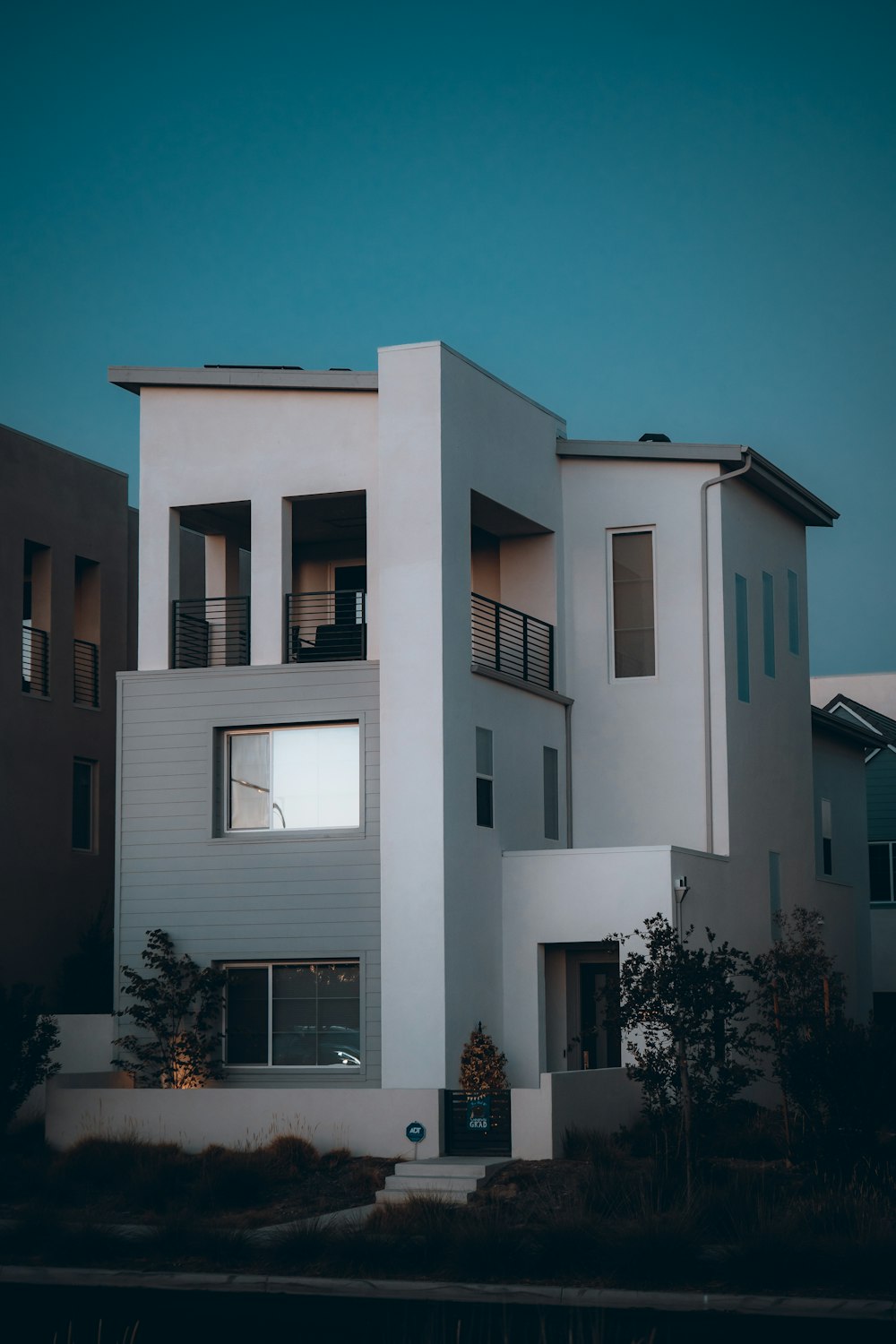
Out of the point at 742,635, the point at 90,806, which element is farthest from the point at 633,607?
the point at 90,806

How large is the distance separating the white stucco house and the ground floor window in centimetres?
4

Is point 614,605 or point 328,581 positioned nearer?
point 614,605

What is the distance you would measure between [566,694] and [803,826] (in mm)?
6241

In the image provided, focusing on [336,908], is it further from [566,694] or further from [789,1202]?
[789,1202]

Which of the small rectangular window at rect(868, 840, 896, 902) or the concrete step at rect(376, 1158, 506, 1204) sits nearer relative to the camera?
the concrete step at rect(376, 1158, 506, 1204)

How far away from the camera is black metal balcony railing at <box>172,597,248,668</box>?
27.0 meters

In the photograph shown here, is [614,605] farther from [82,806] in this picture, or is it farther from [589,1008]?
[82,806]

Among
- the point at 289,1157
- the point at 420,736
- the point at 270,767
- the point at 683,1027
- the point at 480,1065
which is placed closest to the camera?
the point at 683,1027

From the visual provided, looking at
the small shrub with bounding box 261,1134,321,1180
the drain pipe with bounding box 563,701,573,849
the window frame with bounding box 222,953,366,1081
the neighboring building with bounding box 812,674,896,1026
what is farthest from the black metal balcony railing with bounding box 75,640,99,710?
the neighboring building with bounding box 812,674,896,1026

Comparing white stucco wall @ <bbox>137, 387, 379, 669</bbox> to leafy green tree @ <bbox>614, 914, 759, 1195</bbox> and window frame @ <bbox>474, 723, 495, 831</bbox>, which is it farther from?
leafy green tree @ <bbox>614, 914, 759, 1195</bbox>

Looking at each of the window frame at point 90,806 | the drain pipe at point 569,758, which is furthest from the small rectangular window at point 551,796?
the window frame at point 90,806

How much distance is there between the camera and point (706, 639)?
2772cm

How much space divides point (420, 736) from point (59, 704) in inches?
387

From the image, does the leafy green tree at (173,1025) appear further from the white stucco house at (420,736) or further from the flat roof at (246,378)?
the flat roof at (246,378)
